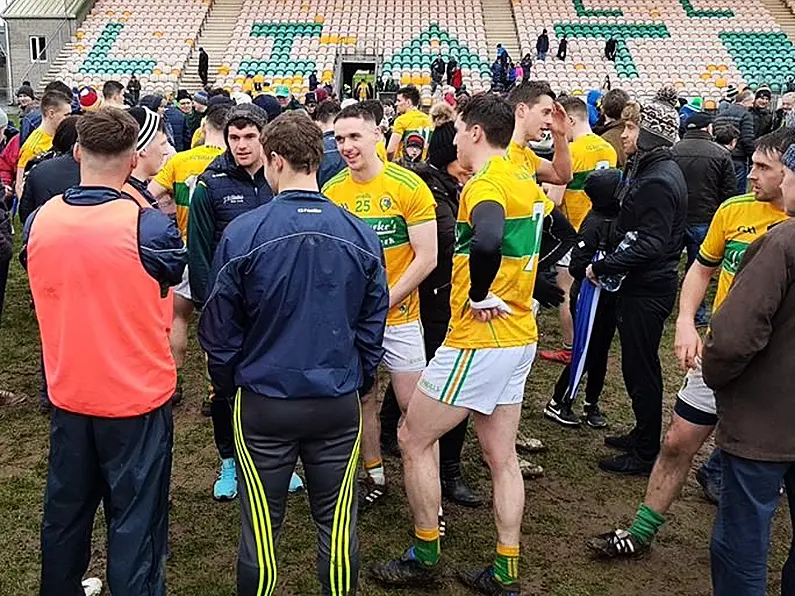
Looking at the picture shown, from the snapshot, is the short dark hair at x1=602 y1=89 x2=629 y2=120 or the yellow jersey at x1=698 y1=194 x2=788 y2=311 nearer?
the yellow jersey at x1=698 y1=194 x2=788 y2=311

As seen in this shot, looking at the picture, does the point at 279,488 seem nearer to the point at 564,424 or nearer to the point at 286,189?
the point at 286,189

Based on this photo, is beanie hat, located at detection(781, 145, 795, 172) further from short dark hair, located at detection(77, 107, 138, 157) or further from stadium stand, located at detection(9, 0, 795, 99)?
stadium stand, located at detection(9, 0, 795, 99)

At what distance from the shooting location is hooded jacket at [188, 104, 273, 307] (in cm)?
415

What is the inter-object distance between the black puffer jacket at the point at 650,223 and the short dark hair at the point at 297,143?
84.7 inches

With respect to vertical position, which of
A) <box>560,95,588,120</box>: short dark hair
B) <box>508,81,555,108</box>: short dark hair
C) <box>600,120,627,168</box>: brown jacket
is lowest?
<box>600,120,627,168</box>: brown jacket

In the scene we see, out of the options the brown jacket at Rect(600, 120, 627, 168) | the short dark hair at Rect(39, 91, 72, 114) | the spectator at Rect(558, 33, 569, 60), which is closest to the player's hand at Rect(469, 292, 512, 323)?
the brown jacket at Rect(600, 120, 627, 168)

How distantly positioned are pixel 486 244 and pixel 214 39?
27.5 metres

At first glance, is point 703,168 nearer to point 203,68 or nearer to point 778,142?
point 778,142

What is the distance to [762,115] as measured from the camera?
33.4ft

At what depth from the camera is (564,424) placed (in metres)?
5.01

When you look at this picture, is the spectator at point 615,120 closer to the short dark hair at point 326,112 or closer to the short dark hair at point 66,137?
the short dark hair at point 326,112

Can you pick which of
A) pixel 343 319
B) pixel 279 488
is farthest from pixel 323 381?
pixel 279 488

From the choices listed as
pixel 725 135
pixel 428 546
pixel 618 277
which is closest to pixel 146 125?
pixel 428 546

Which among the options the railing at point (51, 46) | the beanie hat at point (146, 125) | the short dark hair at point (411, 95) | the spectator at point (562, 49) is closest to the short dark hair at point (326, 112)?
the short dark hair at point (411, 95)
